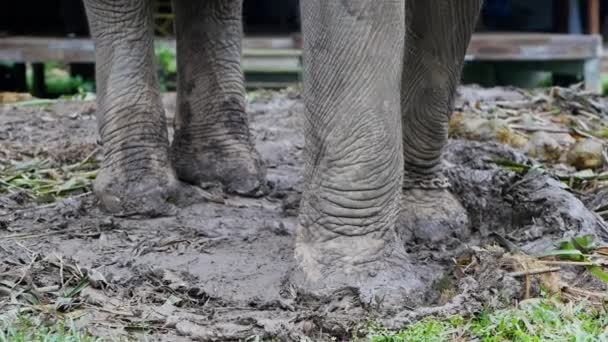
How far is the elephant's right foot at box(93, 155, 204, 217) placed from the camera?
4699 millimetres

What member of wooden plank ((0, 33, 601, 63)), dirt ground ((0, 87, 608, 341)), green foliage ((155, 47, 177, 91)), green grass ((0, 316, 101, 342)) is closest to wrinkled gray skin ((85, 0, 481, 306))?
dirt ground ((0, 87, 608, 341))

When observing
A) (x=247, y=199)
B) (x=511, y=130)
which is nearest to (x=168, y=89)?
(x=511, y=130)

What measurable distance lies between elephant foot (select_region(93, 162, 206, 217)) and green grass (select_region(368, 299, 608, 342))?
1.78m

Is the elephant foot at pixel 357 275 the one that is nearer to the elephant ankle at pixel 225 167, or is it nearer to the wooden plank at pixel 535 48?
the elephant ankle at pixel 225 167

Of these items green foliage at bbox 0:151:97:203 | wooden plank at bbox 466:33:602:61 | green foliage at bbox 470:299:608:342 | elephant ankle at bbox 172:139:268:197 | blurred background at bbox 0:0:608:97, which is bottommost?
blurred background at bbox 0:0:608:97

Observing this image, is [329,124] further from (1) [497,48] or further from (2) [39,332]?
(1) [497,48]

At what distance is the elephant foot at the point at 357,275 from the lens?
11.1ft

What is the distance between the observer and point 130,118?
4.74m

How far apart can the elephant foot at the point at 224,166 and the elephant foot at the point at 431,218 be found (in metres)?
0.96

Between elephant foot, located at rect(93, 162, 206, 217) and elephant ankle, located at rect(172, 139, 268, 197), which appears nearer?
elephant foot, located at rect(93, 162, 206, 217)

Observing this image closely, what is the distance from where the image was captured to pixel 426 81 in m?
4.22

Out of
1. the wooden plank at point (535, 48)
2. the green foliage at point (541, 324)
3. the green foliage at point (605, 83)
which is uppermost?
the green foliage at point (541, 324)

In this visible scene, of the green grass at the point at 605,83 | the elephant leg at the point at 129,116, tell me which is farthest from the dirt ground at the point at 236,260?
the green grass at the point at 605,83

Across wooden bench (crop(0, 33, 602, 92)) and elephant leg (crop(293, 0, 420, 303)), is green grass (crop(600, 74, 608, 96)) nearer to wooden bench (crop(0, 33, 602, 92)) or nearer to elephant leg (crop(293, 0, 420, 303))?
wooden bench (crop(0, 33, 602, 92))
